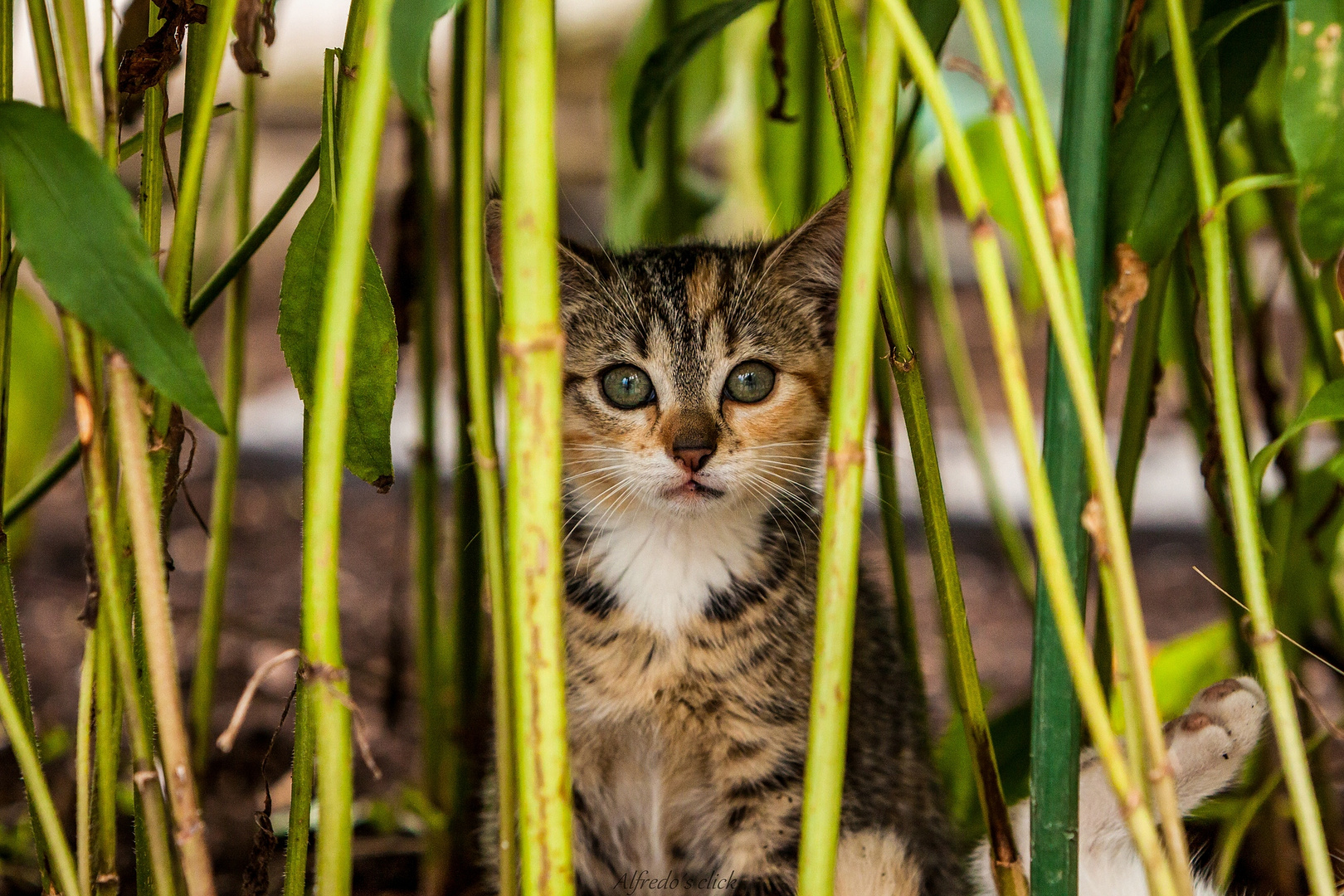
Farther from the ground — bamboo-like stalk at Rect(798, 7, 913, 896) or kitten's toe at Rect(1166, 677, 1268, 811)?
bamboo-like stalk at Rect(798, 7, 913, 896)

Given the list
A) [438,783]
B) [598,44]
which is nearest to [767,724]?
[438,783]

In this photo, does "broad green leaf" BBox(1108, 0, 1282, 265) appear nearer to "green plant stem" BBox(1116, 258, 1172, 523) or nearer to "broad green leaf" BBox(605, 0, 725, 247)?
"green plant stem" BBox(1116, 258, 1172, 523)

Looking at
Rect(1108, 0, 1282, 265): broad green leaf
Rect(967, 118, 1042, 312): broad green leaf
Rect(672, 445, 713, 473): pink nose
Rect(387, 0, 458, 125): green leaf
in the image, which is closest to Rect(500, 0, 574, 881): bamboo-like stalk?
Rect(387, 0, 458, 125): green leaf

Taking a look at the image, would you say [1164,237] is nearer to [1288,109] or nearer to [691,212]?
[1288,109]

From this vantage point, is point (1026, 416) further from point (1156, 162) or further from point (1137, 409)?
point (1137, 409)

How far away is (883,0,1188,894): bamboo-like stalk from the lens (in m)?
0.63

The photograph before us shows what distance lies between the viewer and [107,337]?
0.68m

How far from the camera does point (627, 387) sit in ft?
4.83

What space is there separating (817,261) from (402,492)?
2.17 m

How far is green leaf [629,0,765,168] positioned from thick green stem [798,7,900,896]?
1.38 ft

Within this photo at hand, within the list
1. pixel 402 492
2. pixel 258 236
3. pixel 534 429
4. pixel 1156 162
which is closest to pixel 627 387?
pixel 258 236

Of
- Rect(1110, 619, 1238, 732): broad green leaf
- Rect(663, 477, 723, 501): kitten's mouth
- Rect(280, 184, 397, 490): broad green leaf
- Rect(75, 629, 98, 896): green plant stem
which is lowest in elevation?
Rect(1110, 619, 1238, 732): broad green leaf

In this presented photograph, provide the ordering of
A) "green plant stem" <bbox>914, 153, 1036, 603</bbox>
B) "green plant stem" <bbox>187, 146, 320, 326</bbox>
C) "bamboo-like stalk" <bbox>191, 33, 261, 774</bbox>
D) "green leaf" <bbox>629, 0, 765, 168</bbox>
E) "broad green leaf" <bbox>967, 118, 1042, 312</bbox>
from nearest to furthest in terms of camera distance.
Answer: "green plant stem" <bbox>187, 146, 320, 326</bbox> < "green leaf" <bbox>629, 0, 765, 168</bbox> < "bamboo-like stalk" <bbox>191, 33, 261, 774</bbox> < "broad green leaf" <bbox>967, 118, 1042, 312</bbox> < "green plant stem" <bbox>914, 153, 1036, 603</bbox>

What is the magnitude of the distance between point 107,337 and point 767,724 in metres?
0.91
